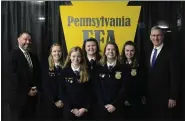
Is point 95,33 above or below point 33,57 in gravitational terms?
above

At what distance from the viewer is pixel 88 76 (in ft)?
9.23

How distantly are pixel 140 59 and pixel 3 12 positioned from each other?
1.57 meters

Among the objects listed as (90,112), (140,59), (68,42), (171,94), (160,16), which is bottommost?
(90,112)

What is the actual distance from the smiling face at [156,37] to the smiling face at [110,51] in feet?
1.42

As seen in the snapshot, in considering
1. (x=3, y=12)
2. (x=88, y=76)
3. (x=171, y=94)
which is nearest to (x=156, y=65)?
(x=171, y=94)

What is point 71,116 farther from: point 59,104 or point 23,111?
point 23,111

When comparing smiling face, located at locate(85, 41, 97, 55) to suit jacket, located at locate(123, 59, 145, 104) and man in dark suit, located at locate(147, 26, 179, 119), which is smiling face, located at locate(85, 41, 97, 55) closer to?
suit jacket, located at locate(123, 59, 145, 104)

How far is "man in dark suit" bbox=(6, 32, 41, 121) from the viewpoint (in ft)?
9.18

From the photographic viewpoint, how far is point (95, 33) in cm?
283

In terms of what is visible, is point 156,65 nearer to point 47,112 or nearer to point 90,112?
point 90,112

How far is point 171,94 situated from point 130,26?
2.84 feet

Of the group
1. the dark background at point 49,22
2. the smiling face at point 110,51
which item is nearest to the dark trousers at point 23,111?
the dark background at point 49,22

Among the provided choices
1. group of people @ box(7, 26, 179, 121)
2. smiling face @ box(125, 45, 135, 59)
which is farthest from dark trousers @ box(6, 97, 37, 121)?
smiling face @ box(125, 45, 135, 59)

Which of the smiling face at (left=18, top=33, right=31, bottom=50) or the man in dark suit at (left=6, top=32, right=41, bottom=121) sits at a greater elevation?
the smiling face at (left=18, top=33, right=31, bottom=50)
